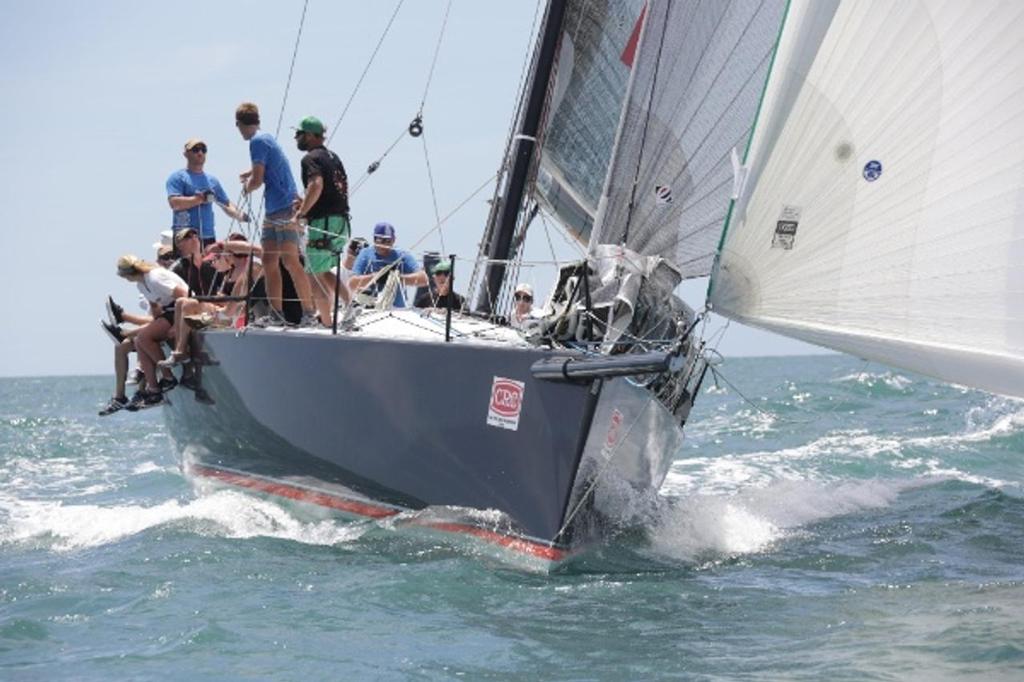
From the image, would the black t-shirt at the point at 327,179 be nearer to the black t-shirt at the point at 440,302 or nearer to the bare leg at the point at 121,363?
the black t-shirt at the point at 440,302

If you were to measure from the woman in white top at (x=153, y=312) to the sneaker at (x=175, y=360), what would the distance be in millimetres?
209

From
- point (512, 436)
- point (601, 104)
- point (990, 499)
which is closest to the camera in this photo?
point (512, 436)

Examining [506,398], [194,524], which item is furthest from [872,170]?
[194,524]

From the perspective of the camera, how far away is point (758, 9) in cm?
783

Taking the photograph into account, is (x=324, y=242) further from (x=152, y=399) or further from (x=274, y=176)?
(x=152, y=399)

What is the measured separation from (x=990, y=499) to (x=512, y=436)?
14.3 ft

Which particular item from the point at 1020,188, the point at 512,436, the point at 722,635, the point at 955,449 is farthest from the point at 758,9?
the point at 955,449

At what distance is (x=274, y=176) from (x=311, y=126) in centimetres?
39

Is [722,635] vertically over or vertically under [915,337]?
under

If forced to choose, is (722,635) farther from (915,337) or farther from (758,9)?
(758,9)

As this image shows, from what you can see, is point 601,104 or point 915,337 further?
point 601,104

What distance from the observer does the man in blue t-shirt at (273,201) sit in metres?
8.59

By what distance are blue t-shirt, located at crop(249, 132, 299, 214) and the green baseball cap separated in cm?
24

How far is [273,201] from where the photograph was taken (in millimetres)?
A: 8680
